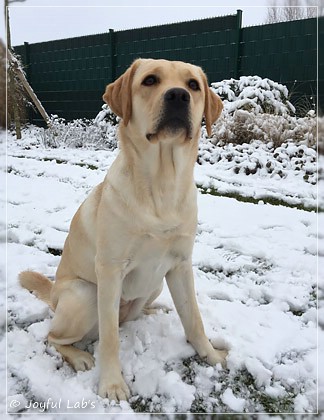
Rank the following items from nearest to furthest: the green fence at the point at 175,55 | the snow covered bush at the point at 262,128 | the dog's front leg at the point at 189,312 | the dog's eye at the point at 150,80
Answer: the dog's eye at the point at 150,80, the dog's front leg at the point at 189,312, the snow covered bush at the point at 262,128, the green fence at the point at 175,55

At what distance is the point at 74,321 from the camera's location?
72.5 inches

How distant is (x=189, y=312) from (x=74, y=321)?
1.97ft

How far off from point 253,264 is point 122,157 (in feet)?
5.10

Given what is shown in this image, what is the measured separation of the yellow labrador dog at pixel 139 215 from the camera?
5.49ft

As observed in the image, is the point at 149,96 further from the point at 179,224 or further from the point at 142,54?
the point at 142,54

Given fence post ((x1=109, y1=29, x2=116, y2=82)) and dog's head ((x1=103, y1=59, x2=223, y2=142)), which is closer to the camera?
dog's head ((x1=103, y1=59, x2=223, y2=142))

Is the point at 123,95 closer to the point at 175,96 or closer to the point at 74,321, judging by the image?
the point at 175,96

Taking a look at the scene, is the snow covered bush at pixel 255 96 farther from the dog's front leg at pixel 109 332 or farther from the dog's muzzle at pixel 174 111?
the dog's front leg at pixel 109 332

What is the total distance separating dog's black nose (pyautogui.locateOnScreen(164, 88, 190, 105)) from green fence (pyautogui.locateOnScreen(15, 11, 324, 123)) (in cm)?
462

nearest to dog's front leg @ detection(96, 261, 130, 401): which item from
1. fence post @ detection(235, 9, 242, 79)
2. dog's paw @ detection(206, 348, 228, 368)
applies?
dog's paw @ detection(206, 348, 228, 368)

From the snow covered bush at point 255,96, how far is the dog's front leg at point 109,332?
5281 mm

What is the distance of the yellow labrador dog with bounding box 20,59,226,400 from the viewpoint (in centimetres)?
167

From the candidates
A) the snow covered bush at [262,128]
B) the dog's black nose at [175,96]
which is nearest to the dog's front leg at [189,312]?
the dog's black nose at [175,96]
